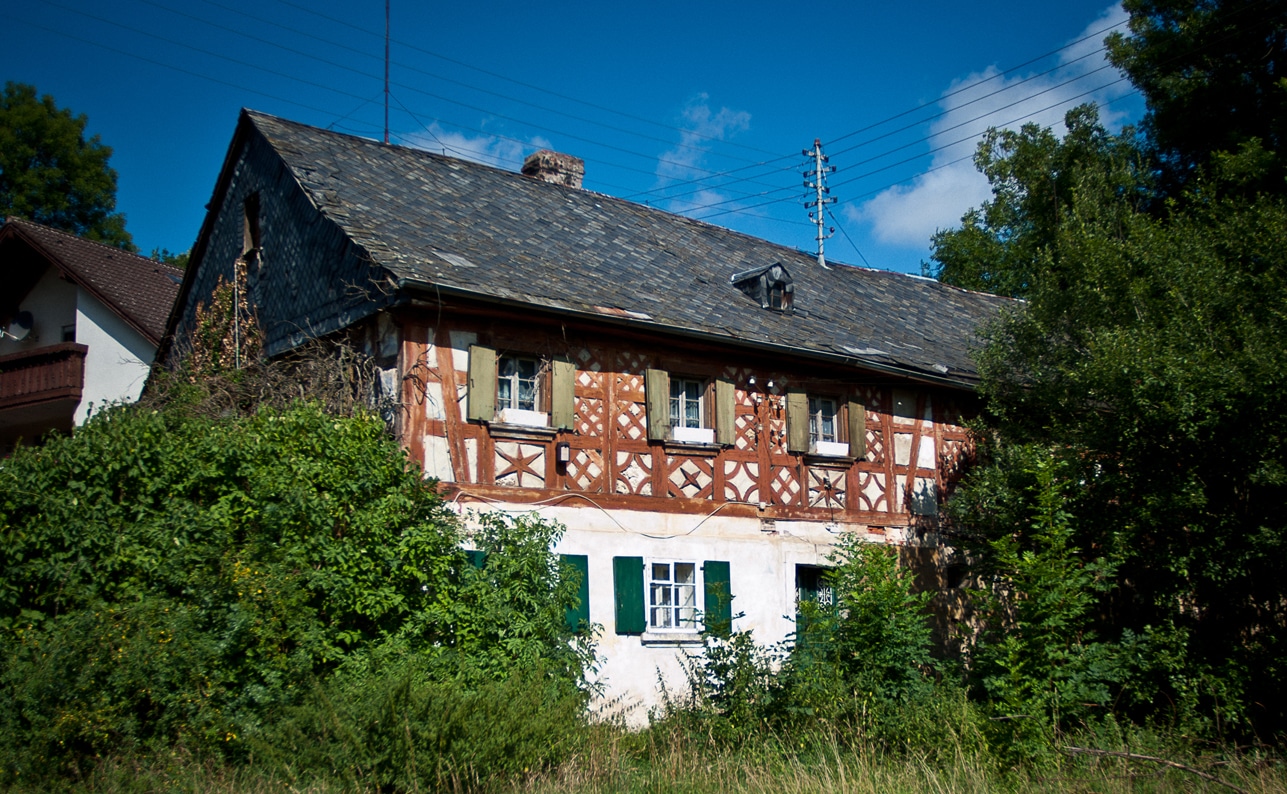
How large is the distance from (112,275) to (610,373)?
14.2m

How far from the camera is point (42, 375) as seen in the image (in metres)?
21.5

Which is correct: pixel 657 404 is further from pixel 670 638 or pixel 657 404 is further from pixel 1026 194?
pixel 1026 194

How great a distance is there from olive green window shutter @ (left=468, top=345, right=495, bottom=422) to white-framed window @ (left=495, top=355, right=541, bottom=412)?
0.82ft

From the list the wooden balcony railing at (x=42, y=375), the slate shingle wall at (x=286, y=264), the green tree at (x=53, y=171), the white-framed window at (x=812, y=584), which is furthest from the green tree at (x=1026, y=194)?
the green tree at (x=53, y=171)

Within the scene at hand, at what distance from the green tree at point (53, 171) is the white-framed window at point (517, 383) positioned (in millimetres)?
24803

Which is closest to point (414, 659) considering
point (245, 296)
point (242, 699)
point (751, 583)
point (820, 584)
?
point (242, 699)

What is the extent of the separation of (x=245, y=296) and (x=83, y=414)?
7804 millimetres

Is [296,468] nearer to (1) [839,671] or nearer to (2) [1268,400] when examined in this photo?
(1) [839,671]

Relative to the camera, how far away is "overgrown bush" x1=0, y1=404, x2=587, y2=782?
8820 mm

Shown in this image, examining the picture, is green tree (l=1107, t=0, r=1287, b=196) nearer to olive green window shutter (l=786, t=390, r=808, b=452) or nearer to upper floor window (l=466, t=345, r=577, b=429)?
olive green window shutter (l=786, t=390, r=808, b=452)

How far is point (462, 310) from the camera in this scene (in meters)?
12.7

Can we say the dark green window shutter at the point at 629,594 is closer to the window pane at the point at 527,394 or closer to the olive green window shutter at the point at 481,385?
the window pane at the point at 527,394

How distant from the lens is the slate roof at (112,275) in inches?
858

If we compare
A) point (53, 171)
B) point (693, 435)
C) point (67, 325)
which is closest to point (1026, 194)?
point (693, 435)
